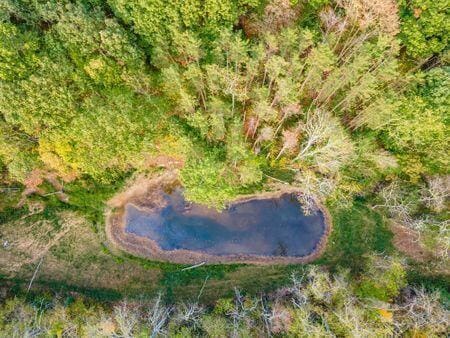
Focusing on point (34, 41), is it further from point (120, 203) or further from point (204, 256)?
point (204, 256)

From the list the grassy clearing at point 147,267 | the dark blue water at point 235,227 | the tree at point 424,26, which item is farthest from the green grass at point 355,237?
the tree at point 424,26

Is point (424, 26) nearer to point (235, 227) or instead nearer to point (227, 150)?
point (227, 150)

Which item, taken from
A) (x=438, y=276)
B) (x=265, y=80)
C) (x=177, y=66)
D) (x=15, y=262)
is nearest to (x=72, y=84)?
(x=177, y=66)

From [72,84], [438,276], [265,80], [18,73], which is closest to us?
[18,73]

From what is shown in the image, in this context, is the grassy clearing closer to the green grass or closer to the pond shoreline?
the green grass

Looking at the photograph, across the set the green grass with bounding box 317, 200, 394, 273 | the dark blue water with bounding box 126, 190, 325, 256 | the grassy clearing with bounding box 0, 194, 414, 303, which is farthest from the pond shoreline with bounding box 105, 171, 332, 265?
the green grass with bounding box 317, 200, 394, 273
